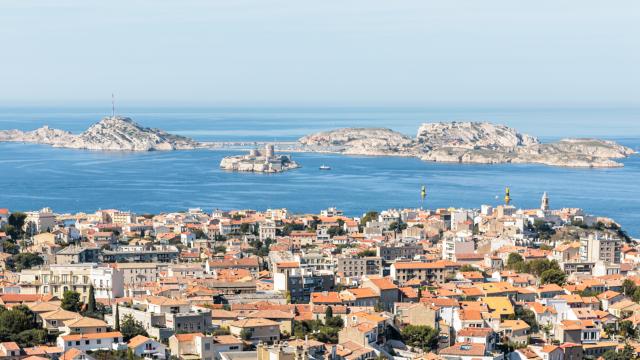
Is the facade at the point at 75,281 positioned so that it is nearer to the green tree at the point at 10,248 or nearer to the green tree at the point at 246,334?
the green tree at the point at 246,334

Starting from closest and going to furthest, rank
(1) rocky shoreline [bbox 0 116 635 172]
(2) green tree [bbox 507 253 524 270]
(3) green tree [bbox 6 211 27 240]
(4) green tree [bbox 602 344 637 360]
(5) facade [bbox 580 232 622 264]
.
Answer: (4) green tree [bbox 602 344 637 360] → (2) green tree [bbox 507 253 524 270] → (5) facade [bbox 580 232 622 264] → (3) green tree [bbox 6 211 27 240] → (1) rocky shoreline [bbox 0 116 635 172]

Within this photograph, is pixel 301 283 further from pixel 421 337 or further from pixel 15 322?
pixel 15 322

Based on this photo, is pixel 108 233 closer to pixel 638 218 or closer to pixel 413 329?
pixel 413 329

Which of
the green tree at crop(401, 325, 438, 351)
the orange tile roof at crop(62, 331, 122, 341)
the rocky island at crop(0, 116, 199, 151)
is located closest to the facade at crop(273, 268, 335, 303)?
the green tree at crop(401, 325, 438, 351)

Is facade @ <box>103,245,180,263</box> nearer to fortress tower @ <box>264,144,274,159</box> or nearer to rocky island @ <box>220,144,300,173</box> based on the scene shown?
rocky island @ <box>220,144,300,173</box>

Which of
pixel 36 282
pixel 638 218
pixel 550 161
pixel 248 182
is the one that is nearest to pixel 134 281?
pixel 36 282

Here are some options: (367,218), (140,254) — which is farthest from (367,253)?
(367,218)

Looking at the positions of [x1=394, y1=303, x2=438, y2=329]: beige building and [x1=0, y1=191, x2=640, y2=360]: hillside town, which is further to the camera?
[x1=394, y1=303, x2=438, y2=329]: beige building
